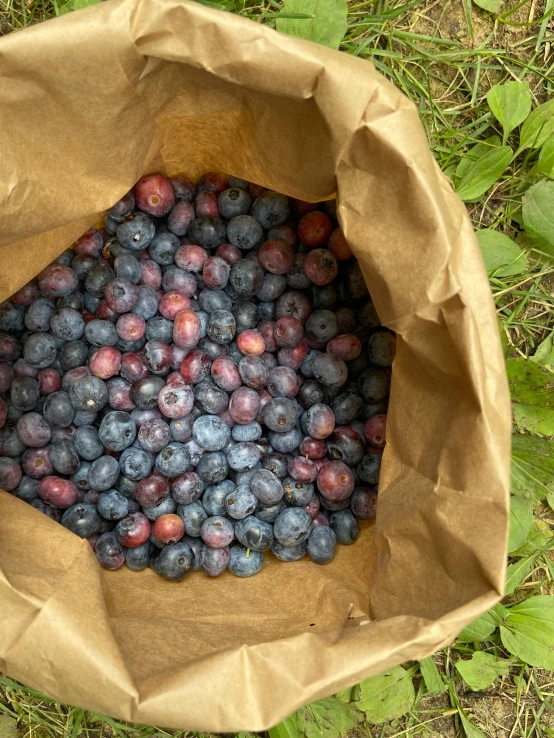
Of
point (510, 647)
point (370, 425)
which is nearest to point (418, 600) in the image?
point (370, 425)

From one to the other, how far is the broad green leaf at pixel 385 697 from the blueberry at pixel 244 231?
1184 mm

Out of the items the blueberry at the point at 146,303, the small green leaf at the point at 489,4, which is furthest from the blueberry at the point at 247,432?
the small green leaf at the point at 489,4

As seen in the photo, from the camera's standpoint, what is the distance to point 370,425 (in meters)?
1.63

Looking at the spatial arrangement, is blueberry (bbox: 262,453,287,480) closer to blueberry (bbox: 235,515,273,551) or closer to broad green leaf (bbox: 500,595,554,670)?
blueberry (bbox: 235,515,273,551)

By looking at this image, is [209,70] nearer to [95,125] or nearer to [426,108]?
[95,125]

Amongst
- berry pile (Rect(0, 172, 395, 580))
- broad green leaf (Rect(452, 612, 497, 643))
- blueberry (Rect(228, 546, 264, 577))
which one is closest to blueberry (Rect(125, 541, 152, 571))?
berry pile (Rect(0, 172, 395, 580))

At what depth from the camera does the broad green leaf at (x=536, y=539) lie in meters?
1.78

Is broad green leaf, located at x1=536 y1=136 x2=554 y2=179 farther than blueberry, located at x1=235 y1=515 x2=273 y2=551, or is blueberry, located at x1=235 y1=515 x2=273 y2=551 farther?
broad green leaf, located at x1=536 y1=136 x2=554 y2=179

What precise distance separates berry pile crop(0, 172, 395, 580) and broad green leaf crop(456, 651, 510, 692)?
53 centimetres

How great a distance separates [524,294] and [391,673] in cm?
110

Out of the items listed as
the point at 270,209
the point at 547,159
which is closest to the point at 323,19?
the point at 270,209

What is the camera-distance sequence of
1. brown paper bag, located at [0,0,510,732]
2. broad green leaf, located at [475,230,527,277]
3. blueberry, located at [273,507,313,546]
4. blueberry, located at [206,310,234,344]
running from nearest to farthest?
brown paper bag, located at [0,0,510,732] < blueberry, located at [273,507,313,546] < blueberry, located at [206,310,234,344] < broad green leaf, located at [475,230,527,277]

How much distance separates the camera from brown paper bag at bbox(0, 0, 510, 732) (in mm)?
1058

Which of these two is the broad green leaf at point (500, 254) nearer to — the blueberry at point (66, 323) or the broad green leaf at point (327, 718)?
the blueberry at point (66, 323)
